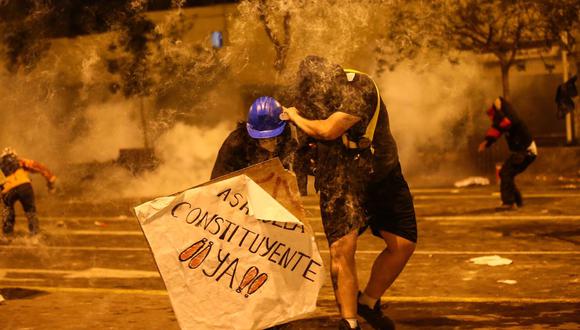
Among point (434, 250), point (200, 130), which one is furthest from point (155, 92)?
point (434, 250)

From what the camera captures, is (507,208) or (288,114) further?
(507,208)

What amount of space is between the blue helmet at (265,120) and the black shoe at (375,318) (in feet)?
4.20

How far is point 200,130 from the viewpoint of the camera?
15.1 meters

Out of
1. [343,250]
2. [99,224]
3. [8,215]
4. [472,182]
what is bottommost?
[472,182]

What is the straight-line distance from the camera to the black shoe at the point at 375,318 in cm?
548

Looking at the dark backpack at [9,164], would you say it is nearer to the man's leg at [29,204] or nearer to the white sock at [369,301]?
the man's leg at [29,204]

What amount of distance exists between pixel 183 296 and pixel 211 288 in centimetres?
16

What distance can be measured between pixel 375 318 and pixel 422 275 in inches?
82.0

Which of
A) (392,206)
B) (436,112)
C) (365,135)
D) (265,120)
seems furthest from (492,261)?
(436,112)

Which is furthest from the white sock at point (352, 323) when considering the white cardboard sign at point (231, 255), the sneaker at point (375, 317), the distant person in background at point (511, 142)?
the distant person in background at point (511, 142)

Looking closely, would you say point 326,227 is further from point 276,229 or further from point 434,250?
point 434,250

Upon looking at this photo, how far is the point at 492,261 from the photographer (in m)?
7.87

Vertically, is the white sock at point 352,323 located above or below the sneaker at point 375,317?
above

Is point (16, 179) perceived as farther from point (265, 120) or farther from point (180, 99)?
point (265, 120)
